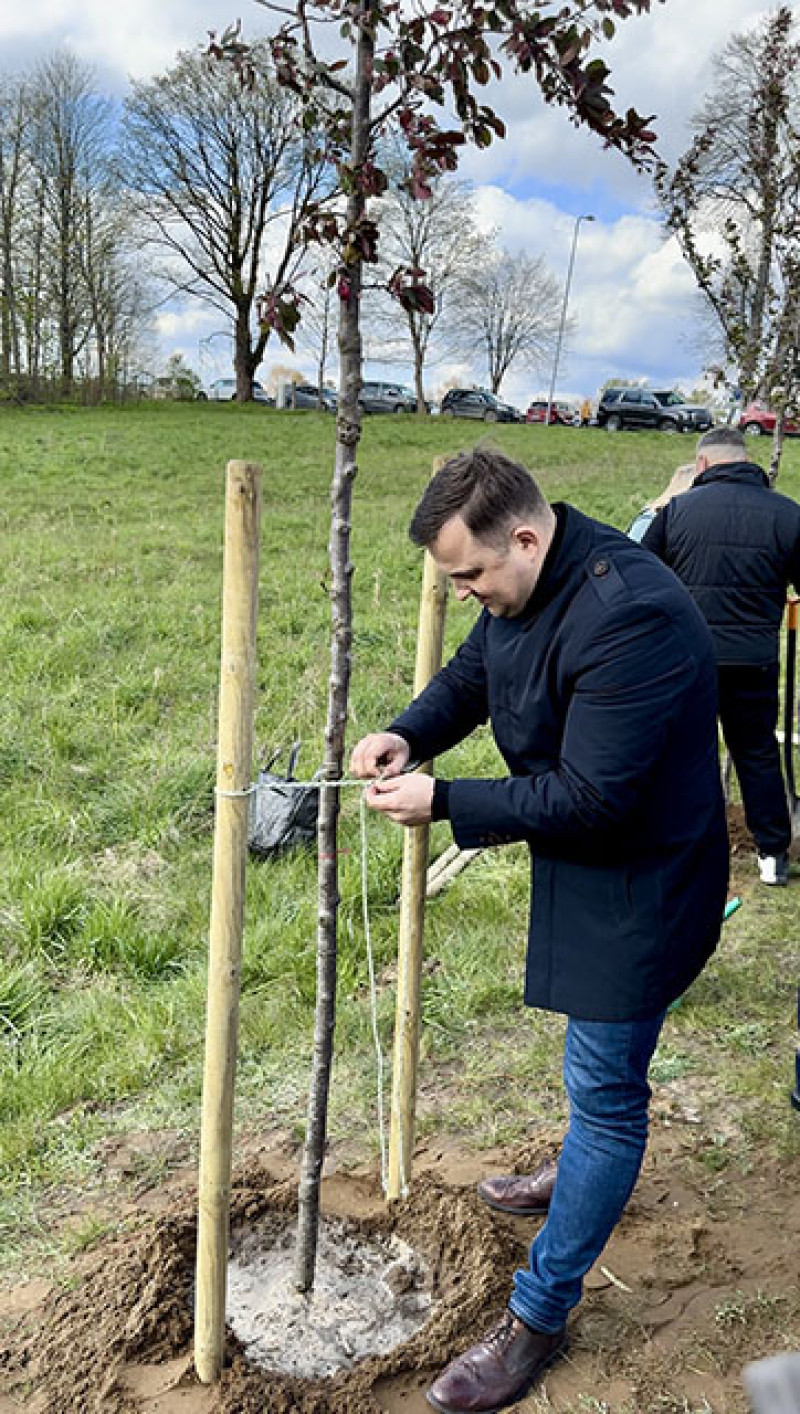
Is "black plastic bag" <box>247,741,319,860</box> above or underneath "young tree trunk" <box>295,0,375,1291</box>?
underneath

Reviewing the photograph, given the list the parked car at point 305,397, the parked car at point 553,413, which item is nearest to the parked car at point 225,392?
the parked car at point 305,397

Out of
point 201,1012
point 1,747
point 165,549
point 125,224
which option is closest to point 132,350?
point 125,224

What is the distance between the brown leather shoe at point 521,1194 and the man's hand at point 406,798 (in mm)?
1352

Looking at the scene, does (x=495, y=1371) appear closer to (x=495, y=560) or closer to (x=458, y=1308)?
(x=458, y=1308)

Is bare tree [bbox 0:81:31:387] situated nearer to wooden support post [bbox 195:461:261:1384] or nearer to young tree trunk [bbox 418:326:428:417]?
young tree trunk [bbox 418:326:428:417]

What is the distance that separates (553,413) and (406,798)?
36.1 m

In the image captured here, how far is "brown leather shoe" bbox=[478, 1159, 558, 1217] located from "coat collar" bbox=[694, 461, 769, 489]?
2974 millimetres

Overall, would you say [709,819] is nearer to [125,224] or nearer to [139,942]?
[139,942]

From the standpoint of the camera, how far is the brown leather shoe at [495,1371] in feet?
7.87

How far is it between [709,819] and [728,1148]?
1.68m

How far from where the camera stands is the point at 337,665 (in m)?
2.42

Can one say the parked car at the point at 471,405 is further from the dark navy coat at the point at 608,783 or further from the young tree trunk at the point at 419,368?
the dark navy coat at the point at 608,783

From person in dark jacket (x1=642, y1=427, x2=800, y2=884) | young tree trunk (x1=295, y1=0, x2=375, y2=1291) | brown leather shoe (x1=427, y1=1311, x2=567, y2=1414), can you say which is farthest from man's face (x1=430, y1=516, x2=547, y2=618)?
person in dark jacket (x1=642, y1=427, x2=800, y2=884)

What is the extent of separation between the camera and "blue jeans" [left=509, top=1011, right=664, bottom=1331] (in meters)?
2.24
